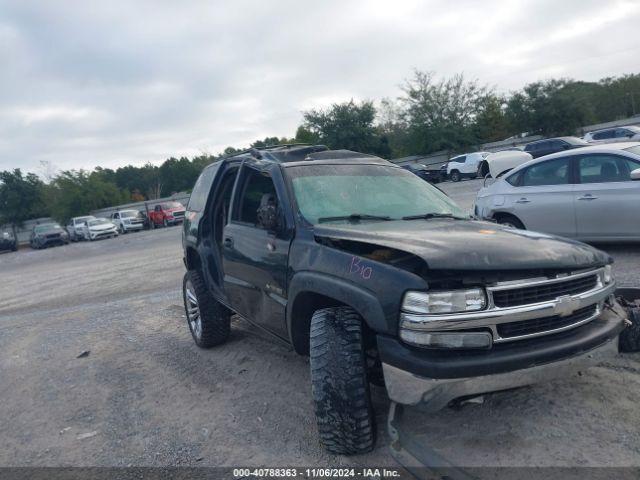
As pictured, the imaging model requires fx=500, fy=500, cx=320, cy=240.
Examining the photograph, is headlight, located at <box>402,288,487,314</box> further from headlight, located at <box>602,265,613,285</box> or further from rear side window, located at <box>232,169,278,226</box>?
rear side window, located at <box>232,169,278,226</box>

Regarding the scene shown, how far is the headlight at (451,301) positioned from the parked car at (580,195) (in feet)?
14.2

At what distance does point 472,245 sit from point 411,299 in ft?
1.59

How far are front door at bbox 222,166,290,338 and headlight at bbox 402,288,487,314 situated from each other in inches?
47.9

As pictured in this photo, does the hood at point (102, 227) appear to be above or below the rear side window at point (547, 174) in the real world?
below

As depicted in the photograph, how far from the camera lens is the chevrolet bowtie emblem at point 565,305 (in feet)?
8.71

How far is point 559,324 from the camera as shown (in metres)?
2.72

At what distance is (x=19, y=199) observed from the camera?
150 feet

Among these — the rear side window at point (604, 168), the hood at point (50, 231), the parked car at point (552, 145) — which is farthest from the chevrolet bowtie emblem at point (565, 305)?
the hood at point (50, 231)

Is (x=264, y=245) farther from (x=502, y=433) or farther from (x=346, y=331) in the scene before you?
(x=502, y=433)

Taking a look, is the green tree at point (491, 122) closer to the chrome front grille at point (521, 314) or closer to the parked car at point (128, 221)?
the parked car at point (128, 221)

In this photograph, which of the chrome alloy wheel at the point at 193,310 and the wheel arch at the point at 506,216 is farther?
the wheel arch at the point at 506,216

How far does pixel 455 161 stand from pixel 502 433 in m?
29.9

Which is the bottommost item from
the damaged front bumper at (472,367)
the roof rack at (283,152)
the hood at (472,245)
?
the damaged front bumper at (472,367)

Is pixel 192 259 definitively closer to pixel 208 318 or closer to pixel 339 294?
pixel 208 318
